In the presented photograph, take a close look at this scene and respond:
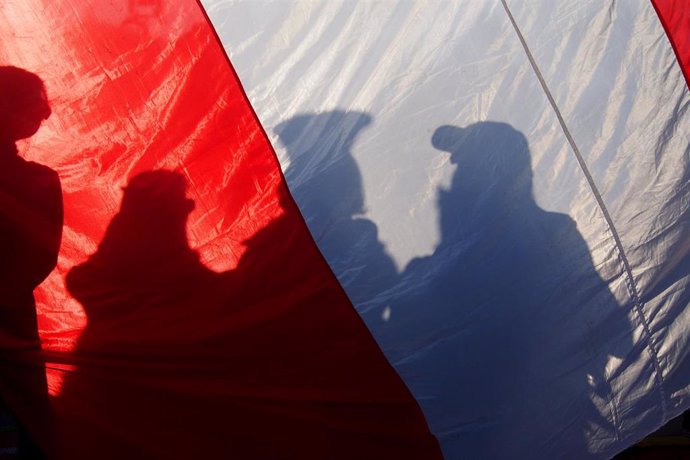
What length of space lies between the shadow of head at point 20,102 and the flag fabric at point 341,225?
1 cm

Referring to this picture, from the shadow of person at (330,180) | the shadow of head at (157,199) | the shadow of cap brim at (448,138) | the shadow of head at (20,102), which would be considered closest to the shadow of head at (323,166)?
the shadow of person at (330,180)

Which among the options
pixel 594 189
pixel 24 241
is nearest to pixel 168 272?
pixel 24 241

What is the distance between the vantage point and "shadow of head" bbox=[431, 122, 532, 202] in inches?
85.6

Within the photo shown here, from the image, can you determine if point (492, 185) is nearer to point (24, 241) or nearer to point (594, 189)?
point (594, 189)

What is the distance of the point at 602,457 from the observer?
2289mm

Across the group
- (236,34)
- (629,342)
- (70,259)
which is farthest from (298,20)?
(629,342)

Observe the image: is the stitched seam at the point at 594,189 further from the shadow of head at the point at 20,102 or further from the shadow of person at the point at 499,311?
the shadow of head at the point at 20,102

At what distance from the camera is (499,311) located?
7.14ft

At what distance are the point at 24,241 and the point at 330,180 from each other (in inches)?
34.0

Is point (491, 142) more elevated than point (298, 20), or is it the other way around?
point (298, 20)

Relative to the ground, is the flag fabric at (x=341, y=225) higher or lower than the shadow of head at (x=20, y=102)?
lower

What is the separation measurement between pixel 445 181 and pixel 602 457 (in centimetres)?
98

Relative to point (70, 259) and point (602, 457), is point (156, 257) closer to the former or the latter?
point (70, 259)

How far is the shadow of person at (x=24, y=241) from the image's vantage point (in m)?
2.04
